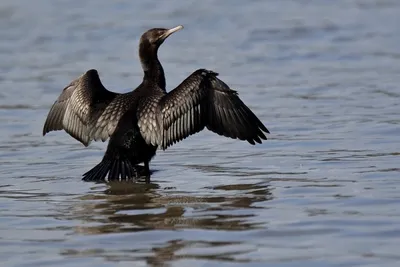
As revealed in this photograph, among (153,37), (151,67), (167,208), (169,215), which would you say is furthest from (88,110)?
(169,215)

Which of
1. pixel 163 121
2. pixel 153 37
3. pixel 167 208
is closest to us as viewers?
pixel 167 208

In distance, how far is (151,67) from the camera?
1027 centimetres

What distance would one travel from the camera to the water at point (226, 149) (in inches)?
273

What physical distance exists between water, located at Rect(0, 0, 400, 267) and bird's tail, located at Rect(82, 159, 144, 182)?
110 mm

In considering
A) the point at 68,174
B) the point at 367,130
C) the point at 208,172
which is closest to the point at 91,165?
the point at 68,174

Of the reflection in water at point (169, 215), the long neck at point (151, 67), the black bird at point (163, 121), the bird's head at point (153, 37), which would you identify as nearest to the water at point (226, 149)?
the reflection in water at point (169, 215)

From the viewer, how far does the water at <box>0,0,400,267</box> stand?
6.93 metres

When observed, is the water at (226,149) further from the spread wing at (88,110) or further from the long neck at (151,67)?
the long neck at (151,67)

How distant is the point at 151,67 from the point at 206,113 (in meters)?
0.89

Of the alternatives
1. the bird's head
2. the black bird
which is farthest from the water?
the bird's head

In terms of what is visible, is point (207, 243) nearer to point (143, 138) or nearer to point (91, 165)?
point (143, 138)

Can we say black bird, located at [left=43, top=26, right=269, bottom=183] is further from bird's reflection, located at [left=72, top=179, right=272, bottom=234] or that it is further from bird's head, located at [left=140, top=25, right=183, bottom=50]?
bird's head, located at [left=140, top=25, right=183, bottom=50]

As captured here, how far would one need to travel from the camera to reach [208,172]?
963 centimetres

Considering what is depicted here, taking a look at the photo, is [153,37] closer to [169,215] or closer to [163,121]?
[163,121]
